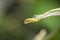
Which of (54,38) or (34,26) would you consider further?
(34,26)

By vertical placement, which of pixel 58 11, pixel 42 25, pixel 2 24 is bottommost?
pixel 58 11

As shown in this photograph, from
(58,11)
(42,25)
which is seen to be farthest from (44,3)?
(58,11)

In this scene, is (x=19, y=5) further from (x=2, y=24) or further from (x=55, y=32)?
(x=55, y=32)

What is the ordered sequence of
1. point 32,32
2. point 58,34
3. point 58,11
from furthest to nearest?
point 32,32, point 58,34, point 58,11

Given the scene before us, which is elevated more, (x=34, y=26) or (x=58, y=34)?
(x=34, y=26)

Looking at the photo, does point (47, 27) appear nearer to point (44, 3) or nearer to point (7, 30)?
point (44, 3)

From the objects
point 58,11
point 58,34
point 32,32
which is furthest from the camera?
point 32,32
